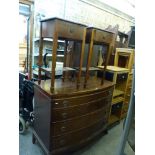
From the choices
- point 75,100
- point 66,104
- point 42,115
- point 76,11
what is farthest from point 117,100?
point 76,11

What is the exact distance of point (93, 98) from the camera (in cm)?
196

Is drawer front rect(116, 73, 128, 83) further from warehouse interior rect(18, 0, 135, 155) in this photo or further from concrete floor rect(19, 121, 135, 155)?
concrete floor rect(19, 121, 135, 155)

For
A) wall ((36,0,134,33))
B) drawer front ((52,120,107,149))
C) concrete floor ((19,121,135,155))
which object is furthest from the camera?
wall ((36,0,134,33))

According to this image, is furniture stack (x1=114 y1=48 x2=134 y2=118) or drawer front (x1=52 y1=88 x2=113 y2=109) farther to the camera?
furniture stack (x1=114 y1=48 x2=134 y2=118)

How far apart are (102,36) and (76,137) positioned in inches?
52.6

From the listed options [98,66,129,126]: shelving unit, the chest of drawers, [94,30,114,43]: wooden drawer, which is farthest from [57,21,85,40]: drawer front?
[98,66,129,126]: shelving unit

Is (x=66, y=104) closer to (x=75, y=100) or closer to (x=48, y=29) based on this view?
(x=75, y=100)

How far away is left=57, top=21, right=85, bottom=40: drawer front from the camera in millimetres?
1489

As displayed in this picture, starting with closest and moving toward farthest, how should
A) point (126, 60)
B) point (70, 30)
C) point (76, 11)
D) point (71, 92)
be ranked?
point (70, 30), point (71, 92), point (126, 60), point (76, 11)

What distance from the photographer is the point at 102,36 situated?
1.99 metres

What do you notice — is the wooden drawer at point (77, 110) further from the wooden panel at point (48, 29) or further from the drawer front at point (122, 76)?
the wooden panel at point (48, 29)

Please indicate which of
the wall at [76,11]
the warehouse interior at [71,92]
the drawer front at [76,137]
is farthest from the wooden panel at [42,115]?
the wall at [76,11]
